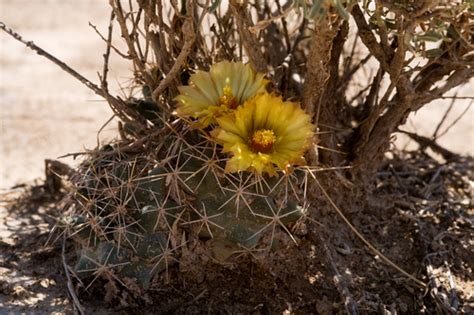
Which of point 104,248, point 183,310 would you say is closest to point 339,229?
point 183,310

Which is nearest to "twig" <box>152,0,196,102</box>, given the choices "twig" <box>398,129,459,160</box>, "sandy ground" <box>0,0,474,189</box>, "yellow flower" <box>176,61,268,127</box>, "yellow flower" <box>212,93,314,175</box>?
"yellow flower" <box>176,61,268,127</box>

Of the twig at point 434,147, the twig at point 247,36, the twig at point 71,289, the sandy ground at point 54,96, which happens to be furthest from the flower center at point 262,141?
the twig at point 434,147

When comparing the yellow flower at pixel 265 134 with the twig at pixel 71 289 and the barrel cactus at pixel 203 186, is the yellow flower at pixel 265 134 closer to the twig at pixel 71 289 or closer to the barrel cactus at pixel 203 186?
the barrel cactus at pixel 203 186


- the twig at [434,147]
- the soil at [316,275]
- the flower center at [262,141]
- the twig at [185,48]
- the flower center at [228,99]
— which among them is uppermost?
the twig at [185,48]

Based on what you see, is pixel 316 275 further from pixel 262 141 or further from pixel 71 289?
pixel 71 289

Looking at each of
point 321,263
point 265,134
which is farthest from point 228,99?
point 321,263
